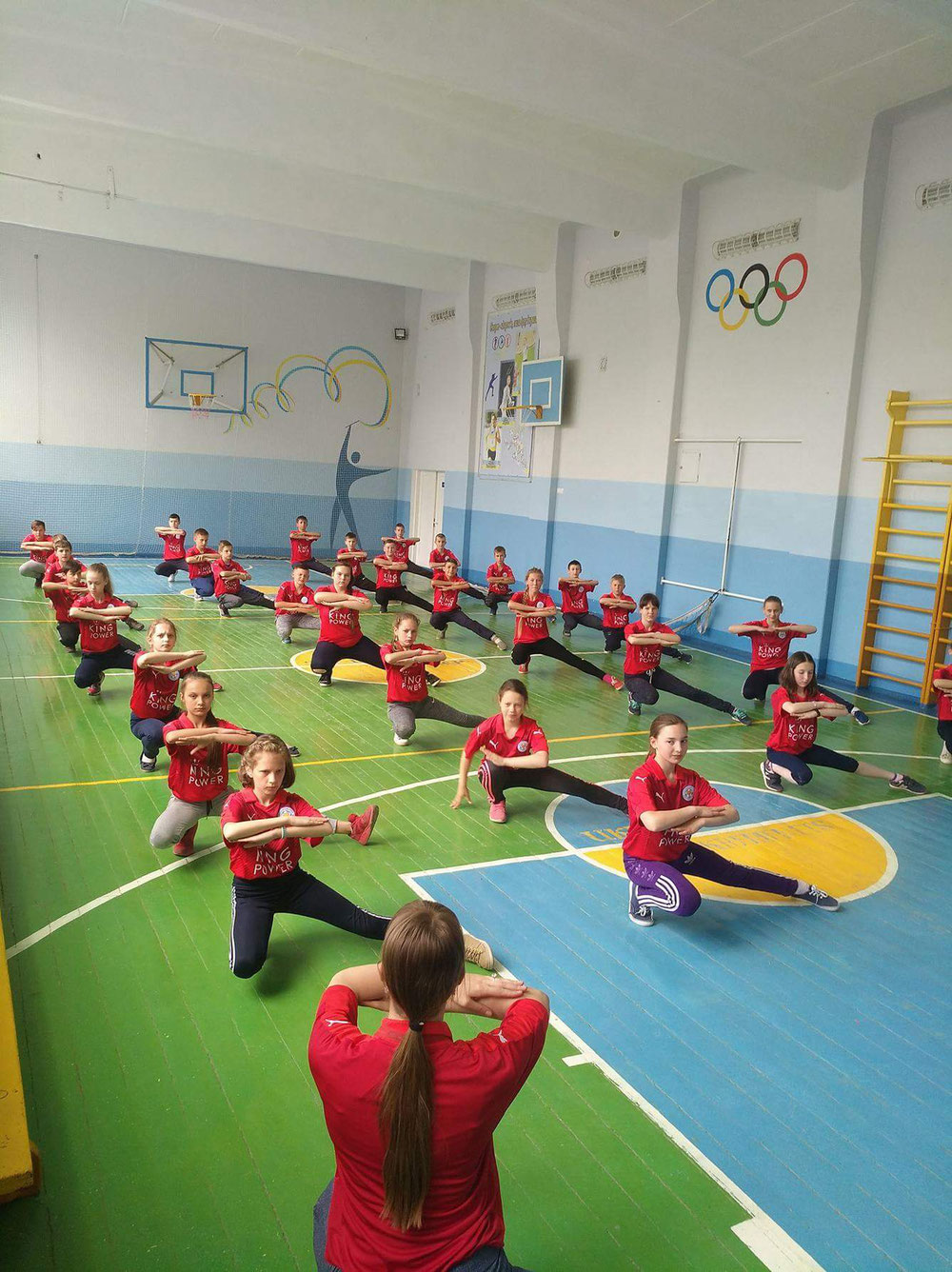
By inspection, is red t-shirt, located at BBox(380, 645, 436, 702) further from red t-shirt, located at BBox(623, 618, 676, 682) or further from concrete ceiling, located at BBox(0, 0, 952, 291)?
concrete ceiling, located at BBox(0, 0, 952, 291)

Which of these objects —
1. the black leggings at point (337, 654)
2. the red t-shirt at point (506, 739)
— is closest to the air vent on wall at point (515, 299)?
the black leggings at point (337, 654)

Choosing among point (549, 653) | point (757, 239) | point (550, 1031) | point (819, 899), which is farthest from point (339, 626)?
point (757, 239)

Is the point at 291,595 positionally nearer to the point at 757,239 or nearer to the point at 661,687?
the point at 661,687

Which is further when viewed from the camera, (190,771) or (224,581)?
(224,581)

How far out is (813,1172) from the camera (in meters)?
3.21

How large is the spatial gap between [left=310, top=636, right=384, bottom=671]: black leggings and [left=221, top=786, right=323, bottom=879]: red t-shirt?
535 centimetres

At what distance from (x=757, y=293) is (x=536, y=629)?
596cm

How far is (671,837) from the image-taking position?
192 inches

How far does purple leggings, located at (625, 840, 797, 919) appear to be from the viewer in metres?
4.70

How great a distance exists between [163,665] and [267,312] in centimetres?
1621

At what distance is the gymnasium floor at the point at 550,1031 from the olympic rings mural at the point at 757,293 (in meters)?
7.40

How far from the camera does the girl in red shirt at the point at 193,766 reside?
17.3 feet

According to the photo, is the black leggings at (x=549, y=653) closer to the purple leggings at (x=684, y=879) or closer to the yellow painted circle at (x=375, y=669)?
the yellow painted circle at (x=375, y=669)

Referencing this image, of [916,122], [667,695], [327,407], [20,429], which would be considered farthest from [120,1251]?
[327,407]
